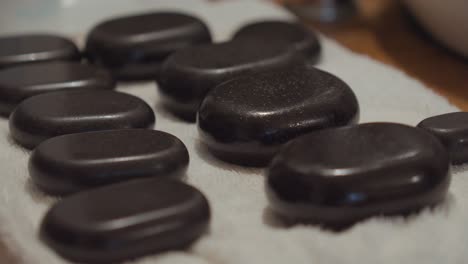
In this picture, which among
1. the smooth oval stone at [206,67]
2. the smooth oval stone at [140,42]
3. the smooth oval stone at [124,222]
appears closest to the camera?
the smooth oval stone at [124,222]

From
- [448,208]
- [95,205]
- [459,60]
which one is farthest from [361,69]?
[95,205]

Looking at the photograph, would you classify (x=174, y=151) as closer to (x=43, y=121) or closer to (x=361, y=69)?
(x=43, y=121)

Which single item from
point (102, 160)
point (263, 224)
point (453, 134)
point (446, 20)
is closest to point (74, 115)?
point (102, 160)

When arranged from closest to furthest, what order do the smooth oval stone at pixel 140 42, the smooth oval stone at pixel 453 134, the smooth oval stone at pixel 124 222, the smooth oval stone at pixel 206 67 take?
the smooth oval stone at pixel 124 222
the smooth oval stone at pixel 453 134
the smooth oval stone at pixel 206 67
the smooth oval stone at pixel 140 42

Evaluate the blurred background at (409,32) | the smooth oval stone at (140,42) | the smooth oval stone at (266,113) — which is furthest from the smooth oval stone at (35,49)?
the blurred background at (409,32)

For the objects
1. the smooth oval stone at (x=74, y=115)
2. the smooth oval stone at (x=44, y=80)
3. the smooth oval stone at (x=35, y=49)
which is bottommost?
the smooth oval stone at (x=35, y=49)

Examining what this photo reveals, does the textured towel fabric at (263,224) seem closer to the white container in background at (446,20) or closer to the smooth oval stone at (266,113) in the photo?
the smooth oval stone at (266,113)

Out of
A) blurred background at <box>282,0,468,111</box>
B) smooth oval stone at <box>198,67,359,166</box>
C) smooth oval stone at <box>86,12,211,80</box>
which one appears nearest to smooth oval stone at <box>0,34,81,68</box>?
smooth oval stone at <box>86,12,211,80</box>
